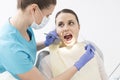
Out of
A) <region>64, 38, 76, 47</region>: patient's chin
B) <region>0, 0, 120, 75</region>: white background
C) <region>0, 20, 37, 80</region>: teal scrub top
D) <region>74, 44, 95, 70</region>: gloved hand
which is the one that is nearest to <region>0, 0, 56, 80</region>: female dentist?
<region>0, 20, 37, 80</region>: teal scrub top

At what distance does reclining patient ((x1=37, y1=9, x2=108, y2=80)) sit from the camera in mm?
1659

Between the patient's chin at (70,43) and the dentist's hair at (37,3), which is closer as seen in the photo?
the dentist's hair at (37,3)

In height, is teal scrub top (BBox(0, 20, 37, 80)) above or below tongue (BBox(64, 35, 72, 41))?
above

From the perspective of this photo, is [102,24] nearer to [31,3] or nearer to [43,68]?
[43,68]

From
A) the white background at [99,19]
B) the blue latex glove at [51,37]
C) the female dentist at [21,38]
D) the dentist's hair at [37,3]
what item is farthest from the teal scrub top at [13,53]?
the white background at [99,19]

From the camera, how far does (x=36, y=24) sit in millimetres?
1448

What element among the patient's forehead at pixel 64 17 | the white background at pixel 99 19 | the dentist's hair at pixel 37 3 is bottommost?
the white background at pixel 99 19

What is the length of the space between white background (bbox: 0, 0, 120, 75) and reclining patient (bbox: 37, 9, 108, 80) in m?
0.69

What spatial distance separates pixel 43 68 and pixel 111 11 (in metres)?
1.16

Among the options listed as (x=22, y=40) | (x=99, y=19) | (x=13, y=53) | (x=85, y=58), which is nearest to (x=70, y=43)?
(x=85, y=58)

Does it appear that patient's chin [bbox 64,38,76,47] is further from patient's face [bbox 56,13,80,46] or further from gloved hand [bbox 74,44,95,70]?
gloved hand [bbox 74,44,95,70]

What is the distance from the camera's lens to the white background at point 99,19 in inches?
97.1

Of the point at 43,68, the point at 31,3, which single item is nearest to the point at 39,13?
the point at 31,3

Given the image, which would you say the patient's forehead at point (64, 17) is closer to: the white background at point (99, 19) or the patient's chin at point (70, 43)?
the patient's chin at point (70, 43)
